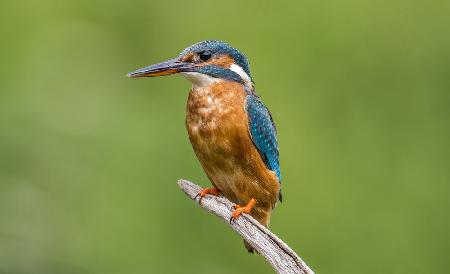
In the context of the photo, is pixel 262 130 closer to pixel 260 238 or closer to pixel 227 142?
pixel 227 142

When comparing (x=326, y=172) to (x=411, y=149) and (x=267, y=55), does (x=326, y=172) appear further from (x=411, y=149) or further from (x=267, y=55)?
(x=267, y=55)

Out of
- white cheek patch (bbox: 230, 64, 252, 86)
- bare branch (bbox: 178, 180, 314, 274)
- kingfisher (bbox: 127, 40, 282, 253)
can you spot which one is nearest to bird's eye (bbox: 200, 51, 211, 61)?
kingfisher (bbox: 127, 40, 282, 253)

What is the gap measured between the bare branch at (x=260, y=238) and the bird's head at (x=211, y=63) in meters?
0.43

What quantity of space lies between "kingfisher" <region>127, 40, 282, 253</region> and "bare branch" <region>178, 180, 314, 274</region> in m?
0.04

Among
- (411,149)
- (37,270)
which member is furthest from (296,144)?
(37,270)

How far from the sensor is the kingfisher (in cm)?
396

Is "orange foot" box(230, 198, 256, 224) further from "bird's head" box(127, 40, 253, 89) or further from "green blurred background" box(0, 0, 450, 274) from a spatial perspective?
"green blurred background" box(0, 0, 450, 274)

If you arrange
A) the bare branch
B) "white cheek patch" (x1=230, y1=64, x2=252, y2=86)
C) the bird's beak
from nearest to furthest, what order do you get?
the bare branch < the bird's beak < "white cheek patch" (x1=230, y1=64, x2=252, y2=86)

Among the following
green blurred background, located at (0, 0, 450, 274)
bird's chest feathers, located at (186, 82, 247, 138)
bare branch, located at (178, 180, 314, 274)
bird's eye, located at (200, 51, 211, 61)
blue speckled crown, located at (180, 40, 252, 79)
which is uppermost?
green blurred background, located at (0, 0, 450, 274)

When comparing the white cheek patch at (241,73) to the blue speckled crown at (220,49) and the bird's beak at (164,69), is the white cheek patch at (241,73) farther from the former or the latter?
the bird's beak at (164,69)

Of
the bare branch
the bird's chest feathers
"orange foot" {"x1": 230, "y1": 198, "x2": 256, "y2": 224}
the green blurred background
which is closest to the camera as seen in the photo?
the bare branch

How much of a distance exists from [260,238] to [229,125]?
56 cm

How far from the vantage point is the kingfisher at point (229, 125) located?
3959mm

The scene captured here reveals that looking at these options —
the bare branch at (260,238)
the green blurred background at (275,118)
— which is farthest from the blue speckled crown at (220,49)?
the green blurred background at (275,118)
